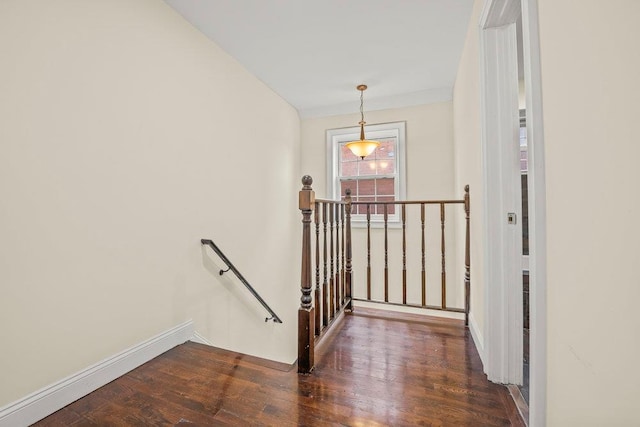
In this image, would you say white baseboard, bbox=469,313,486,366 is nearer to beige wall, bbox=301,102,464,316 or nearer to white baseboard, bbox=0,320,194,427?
beige wall, bbox=301,102,464,316

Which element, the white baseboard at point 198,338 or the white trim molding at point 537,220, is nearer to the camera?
the white trim molding at point 537,220

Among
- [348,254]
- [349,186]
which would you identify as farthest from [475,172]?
Answer: [349,186]

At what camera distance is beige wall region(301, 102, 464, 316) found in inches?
144

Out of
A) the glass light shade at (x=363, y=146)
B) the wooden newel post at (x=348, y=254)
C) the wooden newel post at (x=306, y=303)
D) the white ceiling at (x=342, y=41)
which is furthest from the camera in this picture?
the glass light shade at (x=363, y=146)

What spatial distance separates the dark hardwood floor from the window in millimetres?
2307

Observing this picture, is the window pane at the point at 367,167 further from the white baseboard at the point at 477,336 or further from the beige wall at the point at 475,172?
the white baseboard at the point at 477,336

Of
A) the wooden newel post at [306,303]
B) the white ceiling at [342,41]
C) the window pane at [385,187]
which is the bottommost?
the wooden newel post at [306,303]

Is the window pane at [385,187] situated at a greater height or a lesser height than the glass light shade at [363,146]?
lesser

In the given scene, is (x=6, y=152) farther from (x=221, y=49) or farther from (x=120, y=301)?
(x=221, y=49)

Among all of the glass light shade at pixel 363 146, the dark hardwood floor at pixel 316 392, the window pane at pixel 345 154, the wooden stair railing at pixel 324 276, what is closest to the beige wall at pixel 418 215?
the window pane at pixel 345 154

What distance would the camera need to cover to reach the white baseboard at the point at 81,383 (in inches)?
51.9

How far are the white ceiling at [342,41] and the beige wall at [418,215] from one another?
0.97ft

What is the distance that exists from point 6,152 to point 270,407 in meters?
1.68

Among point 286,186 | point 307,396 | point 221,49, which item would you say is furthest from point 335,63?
point 307,396
